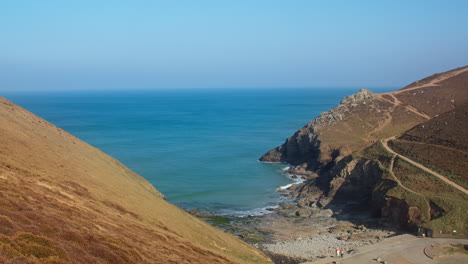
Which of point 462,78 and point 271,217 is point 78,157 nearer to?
point 271,217

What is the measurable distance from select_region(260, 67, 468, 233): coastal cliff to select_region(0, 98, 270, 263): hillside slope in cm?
2332

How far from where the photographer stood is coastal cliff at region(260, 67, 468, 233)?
52344 mm

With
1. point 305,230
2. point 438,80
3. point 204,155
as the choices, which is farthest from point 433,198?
point 438,80

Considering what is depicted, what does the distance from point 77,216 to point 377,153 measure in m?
52.7

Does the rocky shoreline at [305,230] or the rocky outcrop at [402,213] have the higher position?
the rocky outcrop at [402,213]

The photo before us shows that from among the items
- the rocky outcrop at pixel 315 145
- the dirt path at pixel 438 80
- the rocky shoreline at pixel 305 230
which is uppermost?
the dirt path at pixel 438 80

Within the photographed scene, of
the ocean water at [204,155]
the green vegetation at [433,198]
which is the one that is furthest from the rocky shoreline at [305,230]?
the green vegetation at [433,198]

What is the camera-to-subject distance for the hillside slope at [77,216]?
734 inches

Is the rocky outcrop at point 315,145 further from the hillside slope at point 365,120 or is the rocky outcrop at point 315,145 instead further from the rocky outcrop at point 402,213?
the rocky outcrop at point 402,213

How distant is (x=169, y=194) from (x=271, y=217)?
17.7 metres

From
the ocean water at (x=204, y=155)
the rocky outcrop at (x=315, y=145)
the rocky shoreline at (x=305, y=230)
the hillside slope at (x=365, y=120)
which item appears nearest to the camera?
the rocky shoreline at (x=305, y=230)

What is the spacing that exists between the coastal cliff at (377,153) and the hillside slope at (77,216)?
76.5 feet

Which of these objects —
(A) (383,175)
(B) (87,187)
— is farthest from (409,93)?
(B) (87,187)

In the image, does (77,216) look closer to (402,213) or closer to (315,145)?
(402,213)
